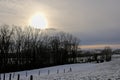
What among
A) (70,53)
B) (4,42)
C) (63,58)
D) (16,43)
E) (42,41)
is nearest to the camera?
(4,42)

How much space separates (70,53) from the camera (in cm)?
10281

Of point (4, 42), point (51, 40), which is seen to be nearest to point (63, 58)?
point (51, 40)

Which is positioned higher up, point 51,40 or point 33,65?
point 51,40

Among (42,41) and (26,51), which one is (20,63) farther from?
(42,41)

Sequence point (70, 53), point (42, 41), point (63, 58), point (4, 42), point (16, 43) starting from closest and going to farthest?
point (4, 42)
point (16, 43)
point (42, 41)
point (63, 58)
point (70, 53)

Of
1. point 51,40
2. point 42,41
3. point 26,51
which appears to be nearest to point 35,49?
point 26,51

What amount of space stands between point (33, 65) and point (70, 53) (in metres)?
41.4

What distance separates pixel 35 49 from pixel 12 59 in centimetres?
1201

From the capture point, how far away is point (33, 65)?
6431 centimetres

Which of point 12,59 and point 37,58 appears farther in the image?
point 37,58

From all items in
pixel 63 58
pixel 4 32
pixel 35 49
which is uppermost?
pixel 4 32

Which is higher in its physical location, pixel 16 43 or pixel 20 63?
pixel 16 43

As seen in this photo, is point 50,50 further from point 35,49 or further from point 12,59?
point 12,59

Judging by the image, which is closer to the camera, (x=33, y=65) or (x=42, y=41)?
(x=33, y=65)
